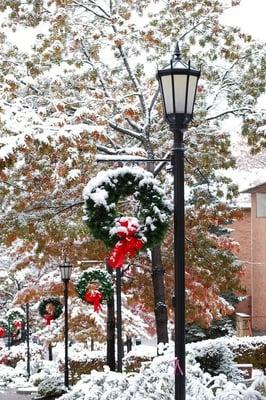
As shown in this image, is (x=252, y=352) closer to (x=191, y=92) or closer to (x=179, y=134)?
(x=179, y=134)

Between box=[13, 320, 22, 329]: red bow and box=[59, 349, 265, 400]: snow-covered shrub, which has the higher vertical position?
box=[59, 349, 265, 400]: snow-covered shrub

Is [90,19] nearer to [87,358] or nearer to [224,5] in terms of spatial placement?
[224,5]

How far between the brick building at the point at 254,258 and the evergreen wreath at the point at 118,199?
21.2 meters

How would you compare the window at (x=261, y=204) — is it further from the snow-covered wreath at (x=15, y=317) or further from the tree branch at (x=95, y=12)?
the tree branch at (x=95, y=12)

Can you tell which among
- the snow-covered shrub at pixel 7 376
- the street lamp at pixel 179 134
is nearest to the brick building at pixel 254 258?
the snow-covered shrub at pixel 7 376

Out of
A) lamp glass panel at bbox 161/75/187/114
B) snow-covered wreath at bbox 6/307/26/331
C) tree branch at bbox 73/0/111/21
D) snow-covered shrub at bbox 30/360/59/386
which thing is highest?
tree branch at bbox 73/0/111/21

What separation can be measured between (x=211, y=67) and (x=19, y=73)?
4.24m

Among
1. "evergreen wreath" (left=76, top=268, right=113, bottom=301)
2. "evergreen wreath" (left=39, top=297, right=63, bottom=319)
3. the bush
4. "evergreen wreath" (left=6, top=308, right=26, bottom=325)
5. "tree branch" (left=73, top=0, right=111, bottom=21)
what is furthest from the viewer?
"evergreen wreath" (left=6, top=308, right=26, bottom=325)

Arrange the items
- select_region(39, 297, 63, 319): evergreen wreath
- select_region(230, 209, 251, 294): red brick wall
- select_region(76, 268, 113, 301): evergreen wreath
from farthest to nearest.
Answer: select_region(230, 209, 251, 294): red brick wall
select_region(39, 297, 63, 319): evergreen wreath
select_region(76, 268, 113, 301): evergreen wreath

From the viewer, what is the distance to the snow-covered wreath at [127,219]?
7.50 metres

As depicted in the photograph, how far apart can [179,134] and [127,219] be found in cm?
225

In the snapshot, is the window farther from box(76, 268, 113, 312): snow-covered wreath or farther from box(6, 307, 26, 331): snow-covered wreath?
box(76, 268, 113, 312): snow-covered wreath

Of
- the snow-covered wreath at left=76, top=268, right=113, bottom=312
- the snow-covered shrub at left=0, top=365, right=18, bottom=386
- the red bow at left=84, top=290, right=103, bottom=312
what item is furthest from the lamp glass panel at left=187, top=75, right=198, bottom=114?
the snow-covered shrub at left=0, top=365, right=18, bottom=386

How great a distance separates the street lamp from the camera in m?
5.44
